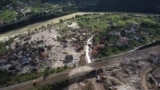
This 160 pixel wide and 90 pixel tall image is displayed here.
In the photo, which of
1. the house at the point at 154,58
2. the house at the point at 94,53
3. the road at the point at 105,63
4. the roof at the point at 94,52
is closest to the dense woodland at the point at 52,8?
the roof at the point at 94,52

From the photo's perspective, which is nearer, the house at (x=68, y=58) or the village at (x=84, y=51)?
the village at (x=84, y=51)

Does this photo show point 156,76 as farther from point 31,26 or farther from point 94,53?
point 31,26

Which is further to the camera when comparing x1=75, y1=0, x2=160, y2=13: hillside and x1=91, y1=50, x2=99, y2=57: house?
x1=75, y1=0, x2=160, y2=13: hillside

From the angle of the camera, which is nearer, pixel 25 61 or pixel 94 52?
pixel 25 61

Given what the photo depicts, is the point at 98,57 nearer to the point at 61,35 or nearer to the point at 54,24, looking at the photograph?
the point at 61,35

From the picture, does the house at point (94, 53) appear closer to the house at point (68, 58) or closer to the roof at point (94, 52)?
the roof at point (94, 52)

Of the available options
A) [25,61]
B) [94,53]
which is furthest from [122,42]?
[25,61]

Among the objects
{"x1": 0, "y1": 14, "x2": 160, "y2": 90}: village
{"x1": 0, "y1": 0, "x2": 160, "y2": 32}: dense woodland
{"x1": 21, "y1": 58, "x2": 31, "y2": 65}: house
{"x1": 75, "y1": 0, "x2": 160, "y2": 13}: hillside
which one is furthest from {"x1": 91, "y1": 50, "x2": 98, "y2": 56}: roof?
{"x1": 75, "y1": 0, "x2": 160, "y2": 13}: hillside

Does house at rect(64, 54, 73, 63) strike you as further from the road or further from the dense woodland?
the dense woodland

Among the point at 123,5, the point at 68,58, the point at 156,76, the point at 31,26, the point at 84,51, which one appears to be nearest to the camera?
the point at 156,76
